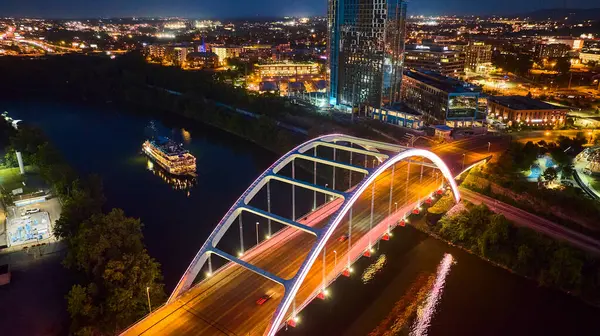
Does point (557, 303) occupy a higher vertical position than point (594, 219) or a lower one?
lower

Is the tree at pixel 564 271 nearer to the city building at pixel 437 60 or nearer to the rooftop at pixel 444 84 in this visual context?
the rooftop at pixel 444 84

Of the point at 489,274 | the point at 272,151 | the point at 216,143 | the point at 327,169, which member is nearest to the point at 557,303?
the point at 489,274

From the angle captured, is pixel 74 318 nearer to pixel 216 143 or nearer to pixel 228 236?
pixel 228 236

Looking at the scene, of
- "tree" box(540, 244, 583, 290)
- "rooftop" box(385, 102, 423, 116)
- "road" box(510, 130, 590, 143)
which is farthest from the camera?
"rooftop" box(385, 102, 423, 116)

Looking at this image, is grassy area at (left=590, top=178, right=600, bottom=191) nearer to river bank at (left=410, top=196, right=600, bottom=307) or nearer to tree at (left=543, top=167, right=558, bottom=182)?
tree at (left=543, top=167, right=558, bottom=182)

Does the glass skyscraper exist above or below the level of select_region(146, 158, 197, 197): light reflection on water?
above

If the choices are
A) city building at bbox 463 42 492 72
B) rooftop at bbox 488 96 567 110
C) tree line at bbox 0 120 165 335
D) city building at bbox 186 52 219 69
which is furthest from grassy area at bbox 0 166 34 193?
city building at bbox 463 42 492 72
